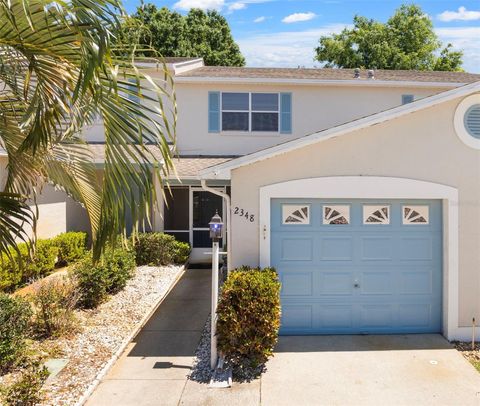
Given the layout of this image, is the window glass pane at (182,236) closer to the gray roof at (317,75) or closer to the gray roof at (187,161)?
the gray roof at (187,161)

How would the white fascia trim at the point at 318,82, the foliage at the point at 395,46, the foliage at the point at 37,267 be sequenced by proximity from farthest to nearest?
the foliage at the point at 395,46
the white fascia trim at the point at 318,82
the foliage at the point at 37,267

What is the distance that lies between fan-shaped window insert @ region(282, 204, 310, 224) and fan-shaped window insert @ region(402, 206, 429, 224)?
1903mm

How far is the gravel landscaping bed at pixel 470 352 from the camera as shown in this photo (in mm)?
7781

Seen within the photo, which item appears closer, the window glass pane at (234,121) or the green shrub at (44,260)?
the green shrub at (44,260)

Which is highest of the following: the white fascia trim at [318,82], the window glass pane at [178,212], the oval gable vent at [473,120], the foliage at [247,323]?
the white fascia trim at [318,82]

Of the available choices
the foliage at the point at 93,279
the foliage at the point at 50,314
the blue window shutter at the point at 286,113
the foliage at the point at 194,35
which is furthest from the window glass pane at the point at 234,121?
the foliage at the point at 194,35

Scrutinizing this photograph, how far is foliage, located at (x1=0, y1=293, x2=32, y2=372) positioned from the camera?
273 inches

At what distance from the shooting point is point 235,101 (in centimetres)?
1681

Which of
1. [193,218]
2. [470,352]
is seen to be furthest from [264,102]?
[470,352]

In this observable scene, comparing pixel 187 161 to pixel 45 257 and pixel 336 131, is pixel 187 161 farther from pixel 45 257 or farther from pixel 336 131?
pixel 336 131

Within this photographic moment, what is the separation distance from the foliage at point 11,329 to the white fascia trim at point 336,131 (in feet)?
12.4

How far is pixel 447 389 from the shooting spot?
686 cm

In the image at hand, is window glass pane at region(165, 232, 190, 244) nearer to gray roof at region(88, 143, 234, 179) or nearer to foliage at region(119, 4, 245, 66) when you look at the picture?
gray roof at region(88, 143, 234, 179)

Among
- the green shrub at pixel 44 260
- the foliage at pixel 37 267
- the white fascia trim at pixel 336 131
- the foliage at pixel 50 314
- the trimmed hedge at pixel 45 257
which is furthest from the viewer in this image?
the green shrub at pixel 44 260
